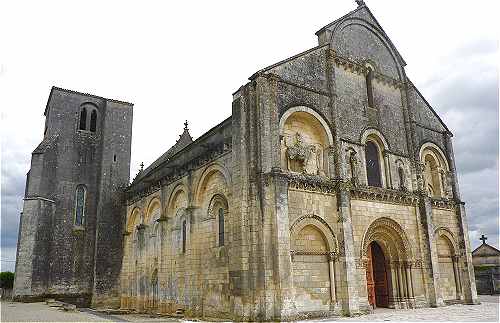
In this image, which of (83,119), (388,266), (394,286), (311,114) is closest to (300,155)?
(311,114)

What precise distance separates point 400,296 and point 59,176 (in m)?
20.8

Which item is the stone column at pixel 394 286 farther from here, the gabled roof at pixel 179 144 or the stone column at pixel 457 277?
the gabled roof at pixel 179 144

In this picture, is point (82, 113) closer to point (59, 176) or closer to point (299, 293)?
point (59, 176)

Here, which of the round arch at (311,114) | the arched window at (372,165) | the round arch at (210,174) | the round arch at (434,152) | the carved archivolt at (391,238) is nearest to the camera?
the round arch at (311,114)

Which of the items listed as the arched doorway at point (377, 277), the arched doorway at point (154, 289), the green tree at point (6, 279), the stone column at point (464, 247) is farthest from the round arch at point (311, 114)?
the green tree at point (6, 279)

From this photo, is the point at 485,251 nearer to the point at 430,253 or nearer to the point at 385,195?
the point at 430,253

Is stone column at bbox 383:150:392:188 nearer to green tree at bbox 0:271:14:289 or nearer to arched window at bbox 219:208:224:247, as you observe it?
arched window at bbox 219:208:224:247

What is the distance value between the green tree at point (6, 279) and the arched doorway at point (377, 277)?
31626 mm

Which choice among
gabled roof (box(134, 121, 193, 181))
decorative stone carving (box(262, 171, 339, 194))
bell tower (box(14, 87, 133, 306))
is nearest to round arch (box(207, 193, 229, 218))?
decorative stone carving (box(262, 171, 339, 194))

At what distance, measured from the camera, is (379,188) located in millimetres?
18250

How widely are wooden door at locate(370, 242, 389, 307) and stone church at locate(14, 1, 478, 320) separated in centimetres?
5

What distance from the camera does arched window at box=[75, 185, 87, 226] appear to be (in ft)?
88.0

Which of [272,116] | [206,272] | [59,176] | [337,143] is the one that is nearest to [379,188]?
[337,143]

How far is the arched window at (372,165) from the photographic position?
737 inches
